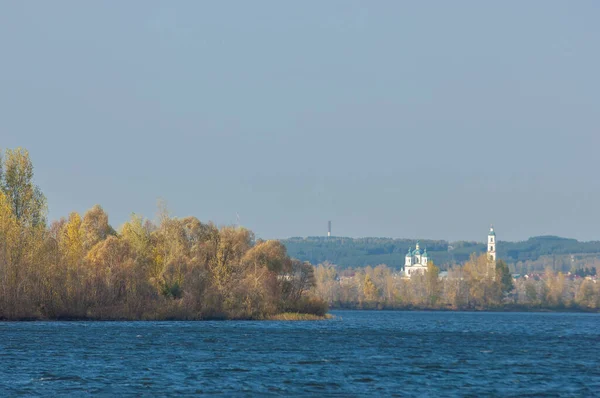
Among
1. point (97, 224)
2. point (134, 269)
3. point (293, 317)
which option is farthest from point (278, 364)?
point (97, 224)

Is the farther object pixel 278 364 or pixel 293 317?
pixel 293 317

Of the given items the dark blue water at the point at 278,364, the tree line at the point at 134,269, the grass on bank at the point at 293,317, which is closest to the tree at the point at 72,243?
the tree line at the point at 134,269

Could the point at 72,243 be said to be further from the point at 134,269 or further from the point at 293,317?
the point at 293,317

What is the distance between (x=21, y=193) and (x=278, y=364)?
55.0m

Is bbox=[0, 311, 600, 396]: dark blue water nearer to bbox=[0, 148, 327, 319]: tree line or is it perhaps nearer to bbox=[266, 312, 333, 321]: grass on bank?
bbox=[0, 148, 327, 319]: tree line

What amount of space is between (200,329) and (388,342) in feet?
65.3

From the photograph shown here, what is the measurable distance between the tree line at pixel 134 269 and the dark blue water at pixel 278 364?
28.4 feet

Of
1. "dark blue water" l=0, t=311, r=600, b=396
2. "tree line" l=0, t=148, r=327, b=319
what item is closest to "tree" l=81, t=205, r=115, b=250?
"tree line" l=0, t=148, r=327, b=319

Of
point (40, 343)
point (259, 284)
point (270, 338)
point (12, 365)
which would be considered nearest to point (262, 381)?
point (12, 365)

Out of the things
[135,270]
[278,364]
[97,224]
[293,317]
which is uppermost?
[97,224]

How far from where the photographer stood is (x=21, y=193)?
102812 mm

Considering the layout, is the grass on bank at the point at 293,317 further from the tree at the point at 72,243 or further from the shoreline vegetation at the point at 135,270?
the tree at the point at 72,243

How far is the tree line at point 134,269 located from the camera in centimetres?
9600

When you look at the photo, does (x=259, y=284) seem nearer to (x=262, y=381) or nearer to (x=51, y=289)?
(x=51, y=289)
